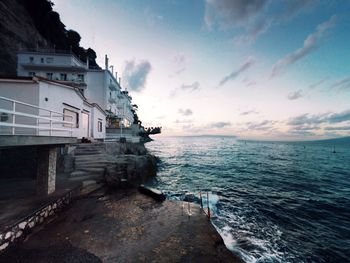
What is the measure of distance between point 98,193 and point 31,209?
476 cm

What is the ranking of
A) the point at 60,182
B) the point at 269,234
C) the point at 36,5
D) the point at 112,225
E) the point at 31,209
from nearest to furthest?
the point at 31,209 → the point at 112,225 → the point at 269,234 → the point at 60,182 → the point at 36,5

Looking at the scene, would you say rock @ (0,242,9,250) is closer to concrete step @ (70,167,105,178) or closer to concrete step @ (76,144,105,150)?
concrete step @ (70,167,105,178)

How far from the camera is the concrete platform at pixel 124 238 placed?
5.83 metres

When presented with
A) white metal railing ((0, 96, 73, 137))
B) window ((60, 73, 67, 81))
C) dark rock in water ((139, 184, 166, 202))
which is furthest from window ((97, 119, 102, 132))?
window ((60, 73, 67, 81))

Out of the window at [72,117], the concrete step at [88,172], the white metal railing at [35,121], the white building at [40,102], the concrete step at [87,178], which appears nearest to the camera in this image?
the white metal railing at [35,121]

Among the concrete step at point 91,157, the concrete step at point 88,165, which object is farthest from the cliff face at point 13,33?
the concrete step at point 88,165

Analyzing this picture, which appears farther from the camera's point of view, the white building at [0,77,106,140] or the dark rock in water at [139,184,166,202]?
the dark rock in water at [139,184,166,202]

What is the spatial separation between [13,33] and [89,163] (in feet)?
138

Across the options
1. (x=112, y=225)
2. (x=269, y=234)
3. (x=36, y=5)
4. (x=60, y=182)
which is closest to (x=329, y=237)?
(x=269, y=234)

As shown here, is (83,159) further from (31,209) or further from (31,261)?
(31,261)

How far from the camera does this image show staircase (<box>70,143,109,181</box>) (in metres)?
13.0

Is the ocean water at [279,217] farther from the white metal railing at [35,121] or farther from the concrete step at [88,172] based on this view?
the white metal railing at [35,121]

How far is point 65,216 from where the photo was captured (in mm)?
8469

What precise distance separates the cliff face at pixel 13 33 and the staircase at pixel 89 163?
3132 centimetres
